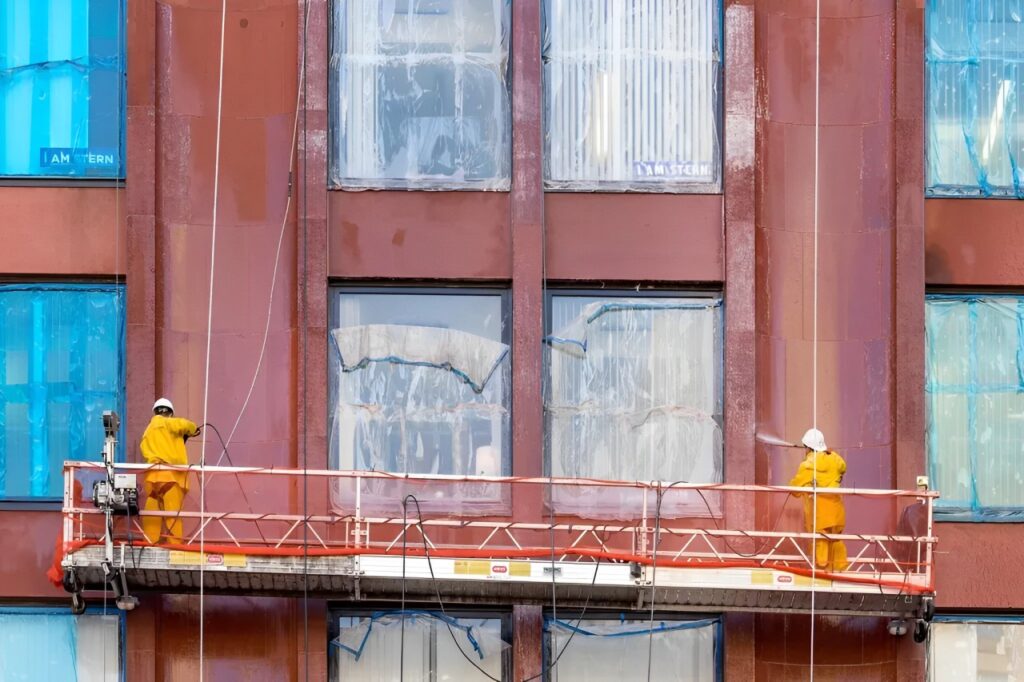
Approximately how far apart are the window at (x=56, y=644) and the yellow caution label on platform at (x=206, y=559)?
6.97 feet

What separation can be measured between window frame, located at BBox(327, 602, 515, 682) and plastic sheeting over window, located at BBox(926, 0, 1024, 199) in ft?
26.7

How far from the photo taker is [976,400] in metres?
23.2

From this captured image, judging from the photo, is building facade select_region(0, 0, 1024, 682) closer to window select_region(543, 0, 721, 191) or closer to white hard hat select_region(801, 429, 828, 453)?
window select_region(543, 0, 721, 191)

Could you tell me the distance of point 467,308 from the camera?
75.4 feet

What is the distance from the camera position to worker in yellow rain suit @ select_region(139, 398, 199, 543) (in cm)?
2112

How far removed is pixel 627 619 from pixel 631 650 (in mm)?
406

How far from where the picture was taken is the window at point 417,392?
22.7 meters

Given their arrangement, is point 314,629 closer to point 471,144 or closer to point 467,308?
point 467,308

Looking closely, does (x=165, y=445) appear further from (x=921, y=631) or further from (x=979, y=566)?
(x=979, y=566)

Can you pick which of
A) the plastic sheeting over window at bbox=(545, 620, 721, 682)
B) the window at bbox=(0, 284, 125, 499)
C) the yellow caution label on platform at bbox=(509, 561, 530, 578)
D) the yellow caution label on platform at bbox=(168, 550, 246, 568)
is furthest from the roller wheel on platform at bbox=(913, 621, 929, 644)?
the window at bbox=(0, 284, 125, 499)

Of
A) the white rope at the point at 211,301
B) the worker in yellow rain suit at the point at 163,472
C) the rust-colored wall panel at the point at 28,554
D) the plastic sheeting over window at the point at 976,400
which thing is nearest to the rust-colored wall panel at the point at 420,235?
the white rope at the point at 211,301

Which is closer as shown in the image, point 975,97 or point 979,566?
point 979,566

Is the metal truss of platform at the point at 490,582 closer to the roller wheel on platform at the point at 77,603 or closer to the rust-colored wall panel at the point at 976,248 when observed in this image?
the roller wheel on platform at the point at 77,603

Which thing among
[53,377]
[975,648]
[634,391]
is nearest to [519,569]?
[634,391]
